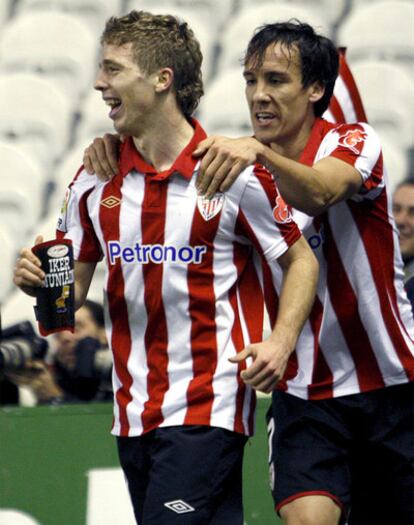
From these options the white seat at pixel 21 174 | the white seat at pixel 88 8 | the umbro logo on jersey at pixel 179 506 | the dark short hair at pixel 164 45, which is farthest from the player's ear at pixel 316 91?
the white seat at pixel 88 8

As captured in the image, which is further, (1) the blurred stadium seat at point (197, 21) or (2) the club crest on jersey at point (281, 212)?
(1) the blurred stadium seat at point (197, 21)

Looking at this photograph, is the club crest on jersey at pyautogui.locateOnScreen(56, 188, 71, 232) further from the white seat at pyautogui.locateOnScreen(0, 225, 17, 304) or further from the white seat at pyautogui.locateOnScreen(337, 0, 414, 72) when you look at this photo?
the white seat at pyautogui.locateOnScreen(337, 0, 414, 72)

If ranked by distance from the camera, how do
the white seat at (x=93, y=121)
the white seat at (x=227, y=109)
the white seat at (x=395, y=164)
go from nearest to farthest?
the white seat at (x=395, y=164), the white seat at (x=227, y=109), the white seat at (x=93, y=121)

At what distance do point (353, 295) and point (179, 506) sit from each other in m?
0.77

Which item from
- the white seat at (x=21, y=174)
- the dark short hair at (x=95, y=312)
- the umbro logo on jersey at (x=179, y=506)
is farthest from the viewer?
the white seat at (x=21, y=174)

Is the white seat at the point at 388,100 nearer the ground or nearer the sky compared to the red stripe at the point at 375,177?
nearer the sky

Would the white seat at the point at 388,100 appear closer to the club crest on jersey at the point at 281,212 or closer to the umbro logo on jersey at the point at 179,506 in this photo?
the club crest on jersey at the point at 281,212

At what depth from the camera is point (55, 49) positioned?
891 cm

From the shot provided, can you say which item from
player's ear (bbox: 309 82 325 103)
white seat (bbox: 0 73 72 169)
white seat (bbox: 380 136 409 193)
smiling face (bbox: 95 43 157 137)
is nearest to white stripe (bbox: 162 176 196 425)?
smiling face (bbox: 95 43 157 137)

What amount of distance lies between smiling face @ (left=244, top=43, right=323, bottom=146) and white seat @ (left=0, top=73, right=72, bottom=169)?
4.82m

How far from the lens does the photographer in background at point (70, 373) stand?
187 inches

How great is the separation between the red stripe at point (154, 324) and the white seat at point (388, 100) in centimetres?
488

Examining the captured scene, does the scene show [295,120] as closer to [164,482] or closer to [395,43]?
[164,482]

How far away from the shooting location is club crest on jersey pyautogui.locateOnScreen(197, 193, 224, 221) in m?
3.15
